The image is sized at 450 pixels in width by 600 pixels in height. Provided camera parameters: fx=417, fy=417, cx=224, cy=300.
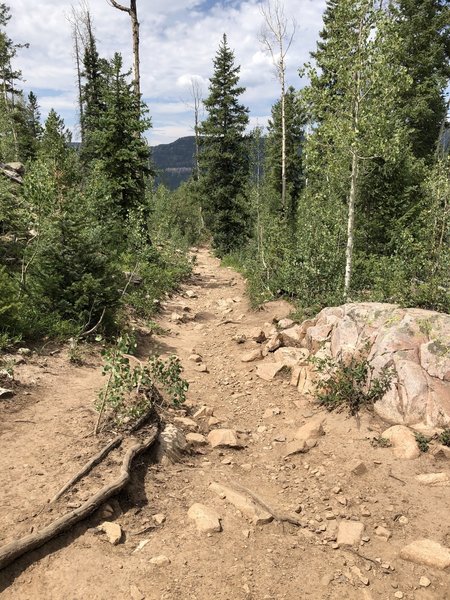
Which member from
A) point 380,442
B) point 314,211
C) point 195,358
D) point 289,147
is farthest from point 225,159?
point 380,442

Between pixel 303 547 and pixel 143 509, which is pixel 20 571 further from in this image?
pixel 303 547

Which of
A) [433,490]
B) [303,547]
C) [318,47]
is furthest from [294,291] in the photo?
[318,47]

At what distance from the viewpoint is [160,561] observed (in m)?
4.02

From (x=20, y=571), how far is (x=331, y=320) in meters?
7.49

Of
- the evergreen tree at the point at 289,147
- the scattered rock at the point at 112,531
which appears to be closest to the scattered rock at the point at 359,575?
the scattered rock at the point at 112,531

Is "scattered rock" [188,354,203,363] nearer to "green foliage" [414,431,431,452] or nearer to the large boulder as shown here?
the large boulder

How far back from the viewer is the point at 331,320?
9.53 m

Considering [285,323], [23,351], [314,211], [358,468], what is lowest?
[358,468]

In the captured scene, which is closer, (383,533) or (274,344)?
(383,533)

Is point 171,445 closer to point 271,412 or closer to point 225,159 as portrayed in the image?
point 271,412

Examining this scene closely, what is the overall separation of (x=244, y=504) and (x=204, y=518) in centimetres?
56

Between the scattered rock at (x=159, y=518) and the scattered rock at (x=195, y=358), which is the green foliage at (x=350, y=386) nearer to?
the scattered rock at (x=195, y=358)

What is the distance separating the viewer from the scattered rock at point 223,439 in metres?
6.60

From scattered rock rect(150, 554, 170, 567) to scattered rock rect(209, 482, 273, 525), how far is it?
3.80ft
